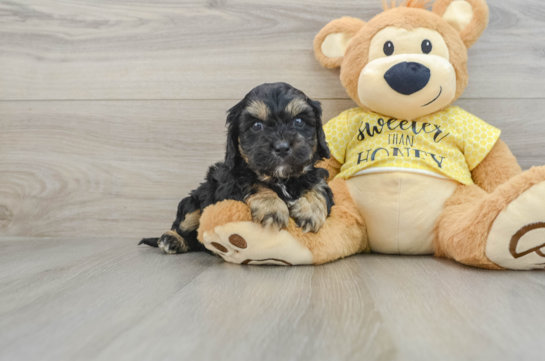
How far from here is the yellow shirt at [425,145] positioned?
64.2 inches

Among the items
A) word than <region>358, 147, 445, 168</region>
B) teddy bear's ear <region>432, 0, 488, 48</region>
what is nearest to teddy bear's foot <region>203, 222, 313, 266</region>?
word than <region>358, 147, 445, 168</region>

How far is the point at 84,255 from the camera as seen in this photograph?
1.76 metres

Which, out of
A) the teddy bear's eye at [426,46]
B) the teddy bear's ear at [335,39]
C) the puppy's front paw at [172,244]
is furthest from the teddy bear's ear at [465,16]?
the puppy's front paw at [172,244]

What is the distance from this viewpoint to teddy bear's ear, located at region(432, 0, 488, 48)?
1.71 metres

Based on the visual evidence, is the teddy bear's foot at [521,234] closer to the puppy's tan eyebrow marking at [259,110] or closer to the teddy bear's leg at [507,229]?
the teddy bear's leg at [507,229]

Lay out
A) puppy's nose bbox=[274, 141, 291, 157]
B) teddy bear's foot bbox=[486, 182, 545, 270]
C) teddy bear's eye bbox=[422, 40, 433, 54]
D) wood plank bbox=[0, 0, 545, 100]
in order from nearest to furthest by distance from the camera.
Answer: teddy bear's foot bbox=[486, 182, 545, 270] < puppy's nose bbox=[274, 141, 291, 157] < teddy bear's eye bbox=[422, 40, 433, 54] < wood plank bbox=[0, 0, 545, 100]

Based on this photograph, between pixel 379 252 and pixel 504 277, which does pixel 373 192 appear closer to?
pixel 379 252

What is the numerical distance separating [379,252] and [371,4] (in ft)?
4.01

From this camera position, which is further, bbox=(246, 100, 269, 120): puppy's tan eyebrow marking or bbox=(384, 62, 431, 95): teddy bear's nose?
bbox=(384, 62, 431, 95): teddy bear's nose

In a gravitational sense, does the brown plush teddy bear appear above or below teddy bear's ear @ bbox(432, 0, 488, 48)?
below

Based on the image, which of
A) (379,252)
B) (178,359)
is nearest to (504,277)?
(379,252)

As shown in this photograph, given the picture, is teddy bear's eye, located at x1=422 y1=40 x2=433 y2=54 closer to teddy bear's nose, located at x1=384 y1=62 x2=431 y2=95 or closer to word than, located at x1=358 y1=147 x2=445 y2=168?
teddy bear's nose, located at x1=384 y1=62 x2=431 y2=95

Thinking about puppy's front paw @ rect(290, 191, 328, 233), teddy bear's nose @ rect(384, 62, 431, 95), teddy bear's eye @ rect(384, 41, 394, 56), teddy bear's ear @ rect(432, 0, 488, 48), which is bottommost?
puppy's front paw @ rect(290, 191, 328, 233)

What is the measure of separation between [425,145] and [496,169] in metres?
0.30
